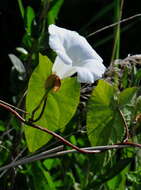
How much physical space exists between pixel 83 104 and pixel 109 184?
237 mm

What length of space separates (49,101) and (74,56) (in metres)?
0.10

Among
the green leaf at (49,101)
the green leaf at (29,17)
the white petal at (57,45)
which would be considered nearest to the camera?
the white petal at (57,45)

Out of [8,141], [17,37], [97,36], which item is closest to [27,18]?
[8,141]

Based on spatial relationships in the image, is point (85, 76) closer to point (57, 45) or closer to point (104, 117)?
point (57, 45)

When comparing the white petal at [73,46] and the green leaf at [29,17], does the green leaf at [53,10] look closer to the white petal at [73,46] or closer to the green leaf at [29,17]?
Result: the green leaf at [29,17]

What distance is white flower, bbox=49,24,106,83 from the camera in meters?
0.96

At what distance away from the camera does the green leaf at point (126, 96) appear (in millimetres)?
1111

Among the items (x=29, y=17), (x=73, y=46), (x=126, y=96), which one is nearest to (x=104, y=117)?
(x=126, y=96)

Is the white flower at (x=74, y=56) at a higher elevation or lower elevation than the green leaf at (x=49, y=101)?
higher

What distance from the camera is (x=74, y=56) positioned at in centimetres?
102

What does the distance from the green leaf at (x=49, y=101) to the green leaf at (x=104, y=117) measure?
2.2 inches

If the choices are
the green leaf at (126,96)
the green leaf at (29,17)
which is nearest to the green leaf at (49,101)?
the green leaf at (126,96)

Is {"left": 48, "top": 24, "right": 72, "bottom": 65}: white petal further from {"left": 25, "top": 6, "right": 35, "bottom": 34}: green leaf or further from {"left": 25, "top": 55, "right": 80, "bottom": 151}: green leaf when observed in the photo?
{"left": 25, "top": 6, "right": 35, "bottom": 34}: green leaf

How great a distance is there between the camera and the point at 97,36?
2.42 m
